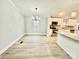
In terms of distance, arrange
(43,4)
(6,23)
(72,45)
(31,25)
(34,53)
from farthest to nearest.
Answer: (31,25) → (43,4) → (6,23) → (34,53) → (72,45)

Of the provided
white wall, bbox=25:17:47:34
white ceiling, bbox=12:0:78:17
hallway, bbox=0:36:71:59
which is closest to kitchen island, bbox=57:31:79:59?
hallway, bbox=0:36:71:59

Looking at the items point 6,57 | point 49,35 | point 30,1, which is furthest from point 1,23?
point 49,35

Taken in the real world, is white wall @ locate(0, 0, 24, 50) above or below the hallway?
above

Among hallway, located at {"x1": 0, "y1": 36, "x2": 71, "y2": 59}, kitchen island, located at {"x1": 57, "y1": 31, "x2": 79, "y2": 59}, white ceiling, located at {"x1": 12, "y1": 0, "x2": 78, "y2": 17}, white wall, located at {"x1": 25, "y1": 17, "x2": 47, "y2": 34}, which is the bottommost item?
hallway, located at {"x1": 0, "y1": 36, "x2": 71, "y2": 59}

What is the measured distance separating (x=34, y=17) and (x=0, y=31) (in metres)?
6.29

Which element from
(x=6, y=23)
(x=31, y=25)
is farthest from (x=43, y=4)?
(x=31, y=25)

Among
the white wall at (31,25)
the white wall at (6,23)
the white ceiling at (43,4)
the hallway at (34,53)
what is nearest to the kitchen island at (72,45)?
the hallway at (34,53)

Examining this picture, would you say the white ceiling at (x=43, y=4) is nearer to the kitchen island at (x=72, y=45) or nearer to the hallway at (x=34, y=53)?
the kitchen island at (x=72, y=45)

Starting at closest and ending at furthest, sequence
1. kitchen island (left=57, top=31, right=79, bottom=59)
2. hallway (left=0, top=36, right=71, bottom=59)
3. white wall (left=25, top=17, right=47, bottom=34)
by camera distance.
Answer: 1. kitchen island (left=57, top=31, right=79, bottom=59)
2. hallway (left=0, top=36, right=71, bottom=59)
3. white wall (left=25, top=17, right=47, bottom=34)

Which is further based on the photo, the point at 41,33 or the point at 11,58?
the point at 41,33

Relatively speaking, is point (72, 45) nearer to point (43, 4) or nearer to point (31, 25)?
point (43, 4)

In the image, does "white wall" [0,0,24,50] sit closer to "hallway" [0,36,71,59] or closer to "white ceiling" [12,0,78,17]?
"hallway" [0,36,71,59]

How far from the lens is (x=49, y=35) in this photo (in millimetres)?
8453

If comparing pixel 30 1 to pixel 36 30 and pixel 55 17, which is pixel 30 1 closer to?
pixel 55 17
